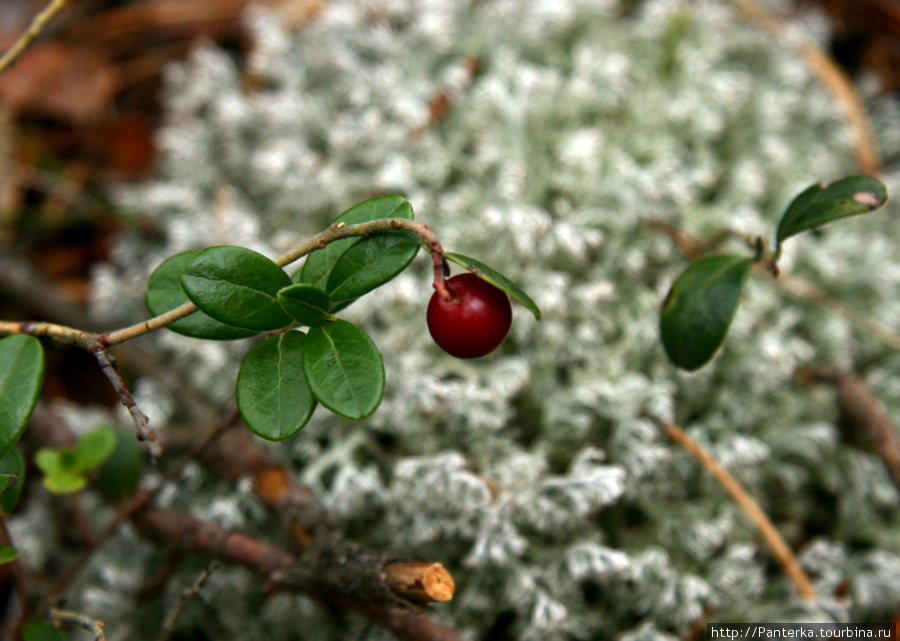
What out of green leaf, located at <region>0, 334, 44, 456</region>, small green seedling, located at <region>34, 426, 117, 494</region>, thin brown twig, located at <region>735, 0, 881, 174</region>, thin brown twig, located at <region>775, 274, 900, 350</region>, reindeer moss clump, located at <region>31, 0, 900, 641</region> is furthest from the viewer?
thin brown twig, located at <region>735, 0, 881, 174</region>

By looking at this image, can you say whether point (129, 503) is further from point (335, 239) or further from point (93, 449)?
point (335, 239)

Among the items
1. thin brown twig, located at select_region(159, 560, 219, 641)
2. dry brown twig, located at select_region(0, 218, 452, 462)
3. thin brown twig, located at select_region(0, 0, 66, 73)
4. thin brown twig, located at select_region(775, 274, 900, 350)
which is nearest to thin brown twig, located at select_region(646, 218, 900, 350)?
thin brown twig, located at select_region(775, 274, 900, 350)

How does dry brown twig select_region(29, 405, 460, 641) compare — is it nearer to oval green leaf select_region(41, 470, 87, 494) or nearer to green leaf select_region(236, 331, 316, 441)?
oval green leaf select_region(41, 470, 87, 494)

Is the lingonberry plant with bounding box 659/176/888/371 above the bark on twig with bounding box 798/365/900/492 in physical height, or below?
above

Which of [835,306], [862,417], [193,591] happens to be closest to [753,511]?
[862,417]

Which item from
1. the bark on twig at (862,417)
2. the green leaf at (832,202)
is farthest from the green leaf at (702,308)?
the bark on twig at (862,417)

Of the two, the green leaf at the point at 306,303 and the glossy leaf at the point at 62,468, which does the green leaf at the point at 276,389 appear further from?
the glossy leaf at the point at 62,468

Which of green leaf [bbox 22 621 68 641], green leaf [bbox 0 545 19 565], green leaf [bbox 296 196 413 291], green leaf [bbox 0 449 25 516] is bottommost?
green leaf [bbox 22 621 68 641]
